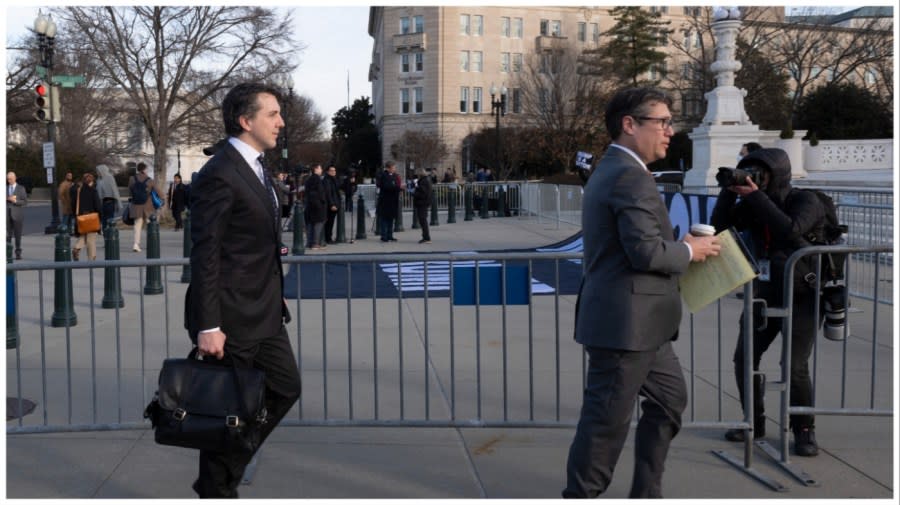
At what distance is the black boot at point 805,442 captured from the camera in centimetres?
518

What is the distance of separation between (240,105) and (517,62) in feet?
218

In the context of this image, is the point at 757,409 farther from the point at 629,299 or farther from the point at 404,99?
the point at 404,99

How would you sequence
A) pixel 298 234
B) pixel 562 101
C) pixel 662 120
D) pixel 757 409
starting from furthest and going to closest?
pixel 562 101 < pixel 298 234 < pixel 757 409 < pixel 662 120

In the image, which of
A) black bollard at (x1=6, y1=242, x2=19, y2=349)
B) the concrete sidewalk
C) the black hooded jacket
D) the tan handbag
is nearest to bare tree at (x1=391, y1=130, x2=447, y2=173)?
the tan handbag

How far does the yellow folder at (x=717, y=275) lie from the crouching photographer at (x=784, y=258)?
1.09 metres

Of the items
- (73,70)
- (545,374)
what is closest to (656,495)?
(545,374)

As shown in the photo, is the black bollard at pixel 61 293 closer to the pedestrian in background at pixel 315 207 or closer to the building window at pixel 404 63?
the pedestrian in background at pixel 315 207

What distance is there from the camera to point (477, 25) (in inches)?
3024

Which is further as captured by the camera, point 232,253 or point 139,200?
point 139,200

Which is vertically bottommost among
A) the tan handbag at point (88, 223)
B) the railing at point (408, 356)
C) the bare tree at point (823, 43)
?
the railing at point (408, 356)

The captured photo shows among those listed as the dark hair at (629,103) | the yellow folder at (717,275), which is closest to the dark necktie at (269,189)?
the dark hair at (629,103)

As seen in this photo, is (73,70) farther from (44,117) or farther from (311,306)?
(311,306)

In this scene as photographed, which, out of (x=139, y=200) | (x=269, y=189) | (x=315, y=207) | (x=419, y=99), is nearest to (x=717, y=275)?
(x=269, y=189)

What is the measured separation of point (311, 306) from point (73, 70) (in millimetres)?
20490
